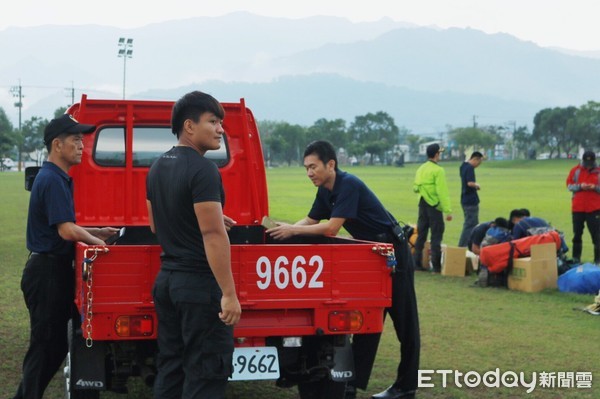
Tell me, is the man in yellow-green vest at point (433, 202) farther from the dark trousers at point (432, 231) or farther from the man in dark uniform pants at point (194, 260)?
the man in dark uniform pants at point (194, 260)

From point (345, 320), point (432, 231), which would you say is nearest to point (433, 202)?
point (432, 231)

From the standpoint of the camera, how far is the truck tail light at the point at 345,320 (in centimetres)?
579

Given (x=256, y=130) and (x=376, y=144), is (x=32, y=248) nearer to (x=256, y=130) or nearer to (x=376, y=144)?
(x=256, y=130)

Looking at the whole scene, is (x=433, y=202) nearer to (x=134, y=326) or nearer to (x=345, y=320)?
(x=345, y=320)

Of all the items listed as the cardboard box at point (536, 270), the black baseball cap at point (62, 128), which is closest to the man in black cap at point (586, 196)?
the cardboard box at point (536, 270)

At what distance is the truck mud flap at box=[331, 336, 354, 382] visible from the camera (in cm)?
608

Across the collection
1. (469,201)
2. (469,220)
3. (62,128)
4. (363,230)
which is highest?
(62,128)

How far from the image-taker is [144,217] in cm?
862

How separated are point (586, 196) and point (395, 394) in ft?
29.8

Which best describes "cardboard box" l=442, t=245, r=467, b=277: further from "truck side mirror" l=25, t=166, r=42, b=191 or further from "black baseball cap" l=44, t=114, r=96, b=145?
"black baseball cap" l=44, t=114, r=96, b=145

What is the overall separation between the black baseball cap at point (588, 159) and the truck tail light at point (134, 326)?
10.6 m

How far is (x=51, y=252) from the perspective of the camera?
19.6 ft

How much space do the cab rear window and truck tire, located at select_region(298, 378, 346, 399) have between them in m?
2.80

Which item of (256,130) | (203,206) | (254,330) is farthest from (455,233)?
(203,206)
